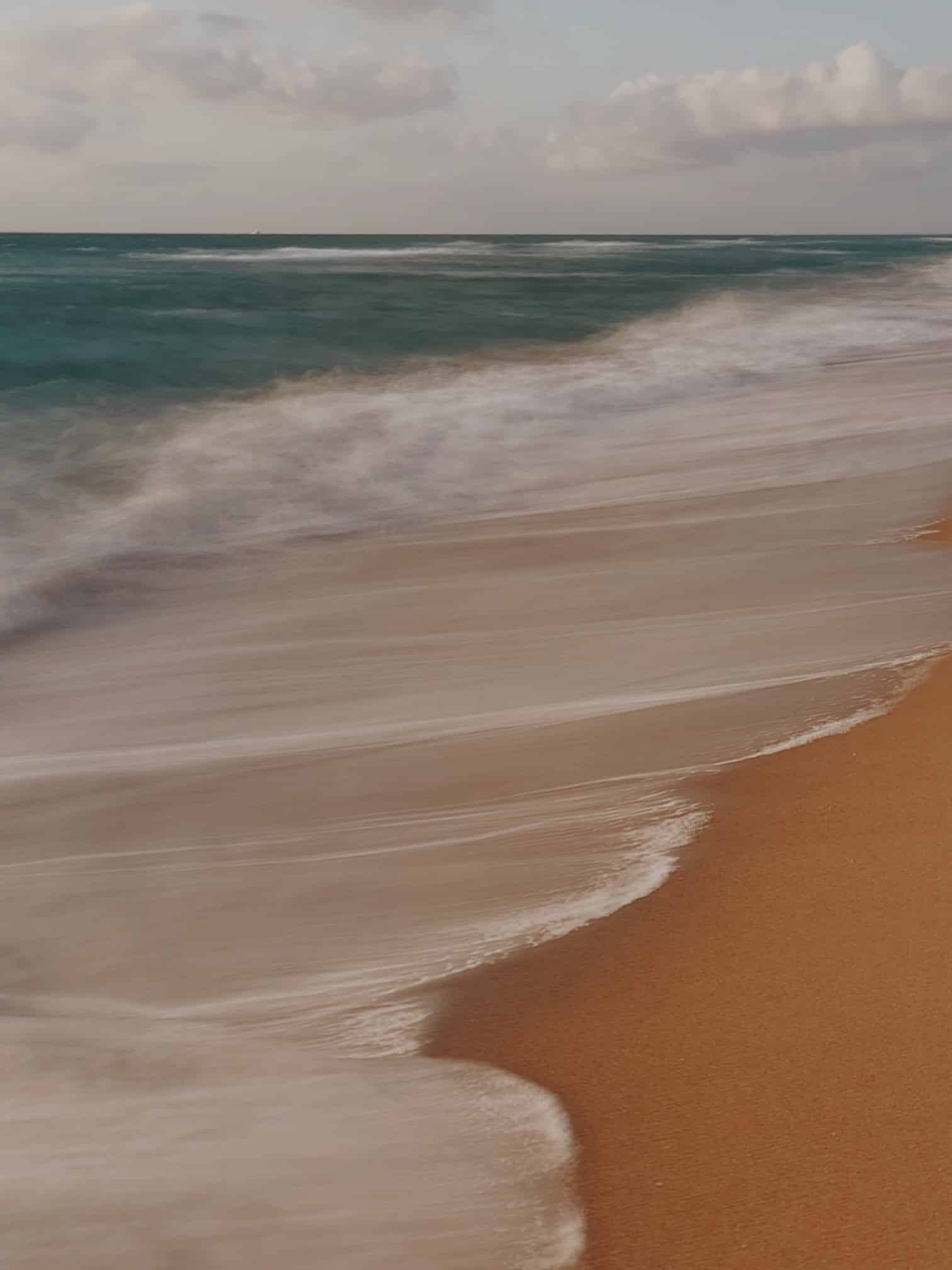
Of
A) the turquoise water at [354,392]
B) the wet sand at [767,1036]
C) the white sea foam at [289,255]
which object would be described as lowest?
the wet sand at [767,1036]

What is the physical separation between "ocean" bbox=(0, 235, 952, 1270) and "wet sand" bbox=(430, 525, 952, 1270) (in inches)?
3.8

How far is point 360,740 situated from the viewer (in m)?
4.39

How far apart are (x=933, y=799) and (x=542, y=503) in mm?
5559

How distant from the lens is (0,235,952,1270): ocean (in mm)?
2264

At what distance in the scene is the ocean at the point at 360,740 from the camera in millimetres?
2264

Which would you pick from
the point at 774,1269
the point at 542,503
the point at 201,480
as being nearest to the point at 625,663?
the point at 774,1269

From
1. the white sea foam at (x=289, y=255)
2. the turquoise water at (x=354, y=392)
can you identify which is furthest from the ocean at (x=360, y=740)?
the white sea foam at (x=289, y=255)

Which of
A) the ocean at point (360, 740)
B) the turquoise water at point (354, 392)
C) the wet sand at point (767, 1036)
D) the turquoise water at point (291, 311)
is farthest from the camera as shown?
the turquoise water at point (291, 311)

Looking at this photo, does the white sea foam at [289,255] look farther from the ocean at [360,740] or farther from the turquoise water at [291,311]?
the ocean at [360,740]

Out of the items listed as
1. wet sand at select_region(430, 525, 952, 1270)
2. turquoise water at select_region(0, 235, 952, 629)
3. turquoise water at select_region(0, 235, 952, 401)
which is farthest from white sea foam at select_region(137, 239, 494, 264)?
wet sand at select_region(430, 525, 952, 1270)

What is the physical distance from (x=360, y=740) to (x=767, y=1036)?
6.99ft

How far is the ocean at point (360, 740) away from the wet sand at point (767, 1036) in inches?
3.8

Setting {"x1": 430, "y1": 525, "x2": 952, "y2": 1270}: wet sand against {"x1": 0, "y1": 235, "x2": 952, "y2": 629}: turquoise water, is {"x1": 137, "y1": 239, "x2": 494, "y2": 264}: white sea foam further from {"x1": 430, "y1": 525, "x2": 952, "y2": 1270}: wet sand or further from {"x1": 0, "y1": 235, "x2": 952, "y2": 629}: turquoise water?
{"x1": 430, "y1": 525, "x2": 952, "y2": 1270}: wet sand

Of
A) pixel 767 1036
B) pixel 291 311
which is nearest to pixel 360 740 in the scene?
pixel 767 1036
